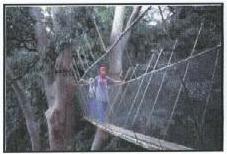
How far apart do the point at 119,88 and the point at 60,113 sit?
1.41 feet

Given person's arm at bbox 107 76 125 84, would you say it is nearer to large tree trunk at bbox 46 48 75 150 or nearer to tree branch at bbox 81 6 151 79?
tree branch at bbox 81 6 151 79

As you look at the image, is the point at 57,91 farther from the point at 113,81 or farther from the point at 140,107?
the point at 140,107

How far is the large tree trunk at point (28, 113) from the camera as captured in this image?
134 inches

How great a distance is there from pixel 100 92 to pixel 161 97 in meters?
0.41

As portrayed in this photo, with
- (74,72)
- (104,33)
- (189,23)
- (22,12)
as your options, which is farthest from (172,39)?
(22,12)

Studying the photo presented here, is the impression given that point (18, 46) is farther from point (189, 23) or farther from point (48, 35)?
point (189, 23)

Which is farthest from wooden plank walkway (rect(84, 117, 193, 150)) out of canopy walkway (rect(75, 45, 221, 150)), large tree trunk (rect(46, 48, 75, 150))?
large tree trunk (rect(46, 48, 75, 150))

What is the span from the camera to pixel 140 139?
333 cm

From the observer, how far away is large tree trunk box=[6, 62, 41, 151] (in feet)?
11.2

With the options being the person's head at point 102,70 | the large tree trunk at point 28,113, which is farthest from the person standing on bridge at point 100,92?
the large tree trunk at point 28,113

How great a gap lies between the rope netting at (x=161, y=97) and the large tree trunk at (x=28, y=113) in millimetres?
337

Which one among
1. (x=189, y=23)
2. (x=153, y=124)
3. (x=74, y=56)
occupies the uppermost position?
(x=189, y=23)

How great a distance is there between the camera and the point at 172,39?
11.2 feet

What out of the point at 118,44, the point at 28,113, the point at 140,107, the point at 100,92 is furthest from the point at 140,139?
the point at 28,113
